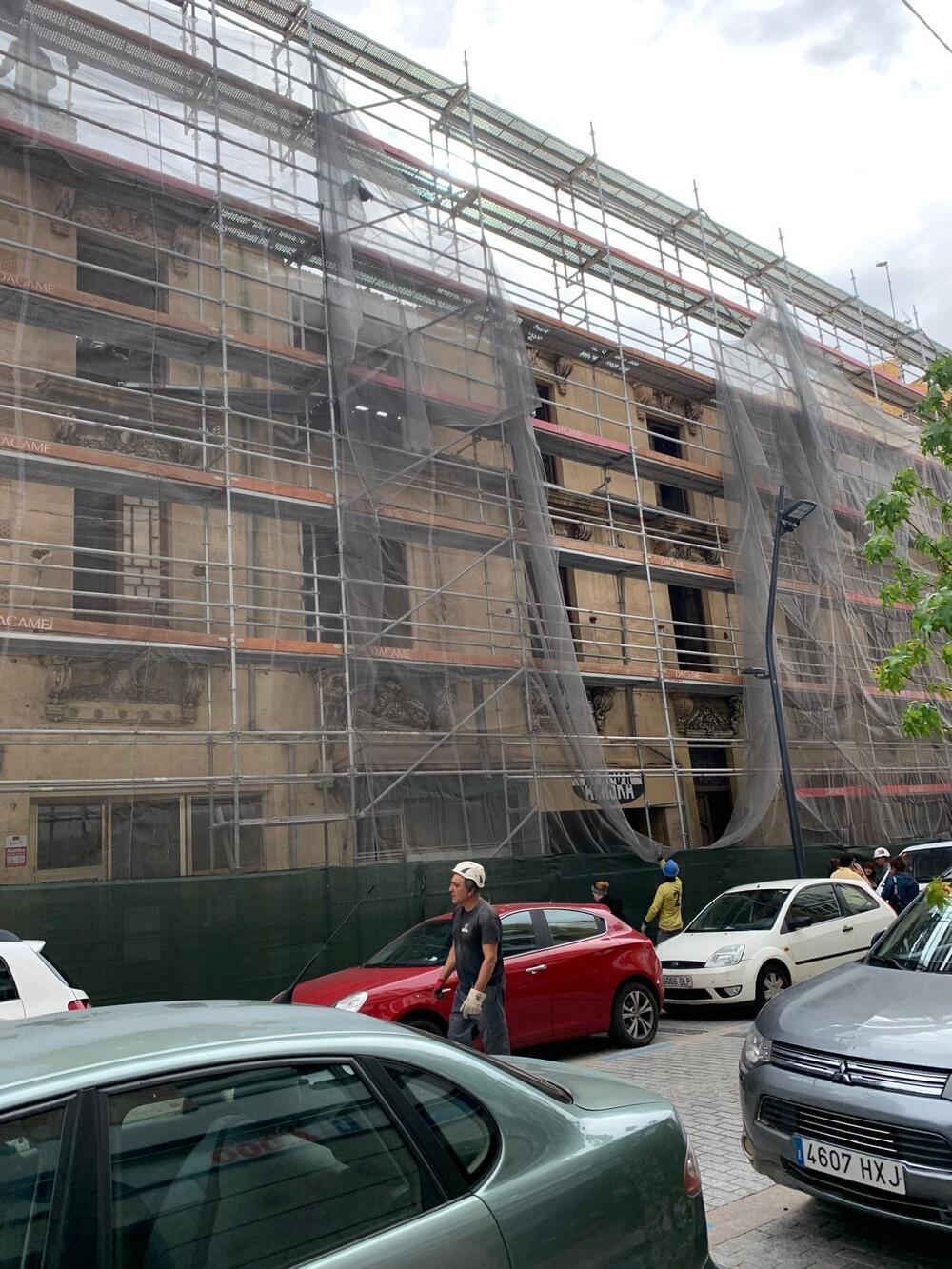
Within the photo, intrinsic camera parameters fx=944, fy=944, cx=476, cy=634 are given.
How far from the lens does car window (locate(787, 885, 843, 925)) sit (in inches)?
418

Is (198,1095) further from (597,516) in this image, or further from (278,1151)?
(597,516)

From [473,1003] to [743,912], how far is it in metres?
5.97

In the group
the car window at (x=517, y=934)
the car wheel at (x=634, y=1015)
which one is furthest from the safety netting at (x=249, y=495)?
the car wheel at (x=634, y=1015)

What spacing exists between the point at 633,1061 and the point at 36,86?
12506 millimetres

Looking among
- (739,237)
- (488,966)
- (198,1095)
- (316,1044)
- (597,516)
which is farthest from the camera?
(739,237)

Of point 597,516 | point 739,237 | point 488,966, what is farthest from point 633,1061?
point 739,237

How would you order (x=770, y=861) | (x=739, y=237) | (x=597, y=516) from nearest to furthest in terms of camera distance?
(x=770, y=861)
(x=597, y=516)
(x=739, y=237)

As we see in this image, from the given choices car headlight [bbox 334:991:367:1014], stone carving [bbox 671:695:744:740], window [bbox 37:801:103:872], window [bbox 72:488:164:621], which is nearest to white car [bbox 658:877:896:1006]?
car headlight [bbox 334:991:367:1014]

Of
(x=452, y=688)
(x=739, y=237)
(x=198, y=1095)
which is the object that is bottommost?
(x=198, y=1095)

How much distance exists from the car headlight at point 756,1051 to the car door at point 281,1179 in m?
2.55

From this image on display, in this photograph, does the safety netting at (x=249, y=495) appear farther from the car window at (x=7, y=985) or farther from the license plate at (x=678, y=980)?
the car window at (x=7, y=985)

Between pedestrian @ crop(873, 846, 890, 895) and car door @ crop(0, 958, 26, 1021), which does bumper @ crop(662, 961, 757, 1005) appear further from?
car door @ crop(0, 958, 26, 1021)

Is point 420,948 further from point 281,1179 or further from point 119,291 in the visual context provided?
point 119,291

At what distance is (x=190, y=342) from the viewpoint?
11992 mm
